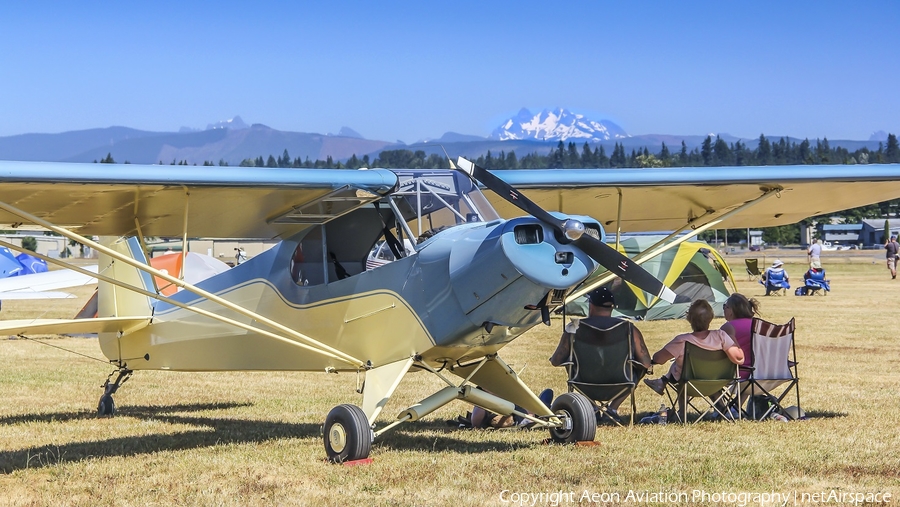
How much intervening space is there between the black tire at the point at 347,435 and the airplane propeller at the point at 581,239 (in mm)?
2006

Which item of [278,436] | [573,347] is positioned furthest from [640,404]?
[278,436]

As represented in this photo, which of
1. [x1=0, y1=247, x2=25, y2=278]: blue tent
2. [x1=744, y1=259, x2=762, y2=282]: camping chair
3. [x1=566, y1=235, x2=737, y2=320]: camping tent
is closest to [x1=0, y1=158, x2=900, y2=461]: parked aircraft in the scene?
[x1=566, y1=235, x2=737, y2=320]: camping tent

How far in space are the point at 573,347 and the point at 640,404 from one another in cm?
199

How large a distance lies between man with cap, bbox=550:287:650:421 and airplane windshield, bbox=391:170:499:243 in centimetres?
183

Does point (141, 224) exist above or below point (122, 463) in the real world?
above

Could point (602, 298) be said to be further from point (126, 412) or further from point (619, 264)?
point (126, 412)

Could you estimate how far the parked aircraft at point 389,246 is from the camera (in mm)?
6785

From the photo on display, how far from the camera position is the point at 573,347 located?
29.3ft

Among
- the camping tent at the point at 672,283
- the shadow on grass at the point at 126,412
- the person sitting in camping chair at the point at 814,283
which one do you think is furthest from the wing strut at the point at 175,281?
the person sitting in camping chair at the point at 814,283

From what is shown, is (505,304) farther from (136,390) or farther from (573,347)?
(136,390)

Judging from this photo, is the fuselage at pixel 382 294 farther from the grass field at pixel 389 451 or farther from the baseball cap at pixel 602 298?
the baseball cap at pixel 602 298

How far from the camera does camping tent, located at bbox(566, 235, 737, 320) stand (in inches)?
842

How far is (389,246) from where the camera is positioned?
784 cm

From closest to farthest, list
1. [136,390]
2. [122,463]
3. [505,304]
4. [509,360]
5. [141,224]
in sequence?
[505,304], [122,463], [141,224], [136,390], [509,360]
